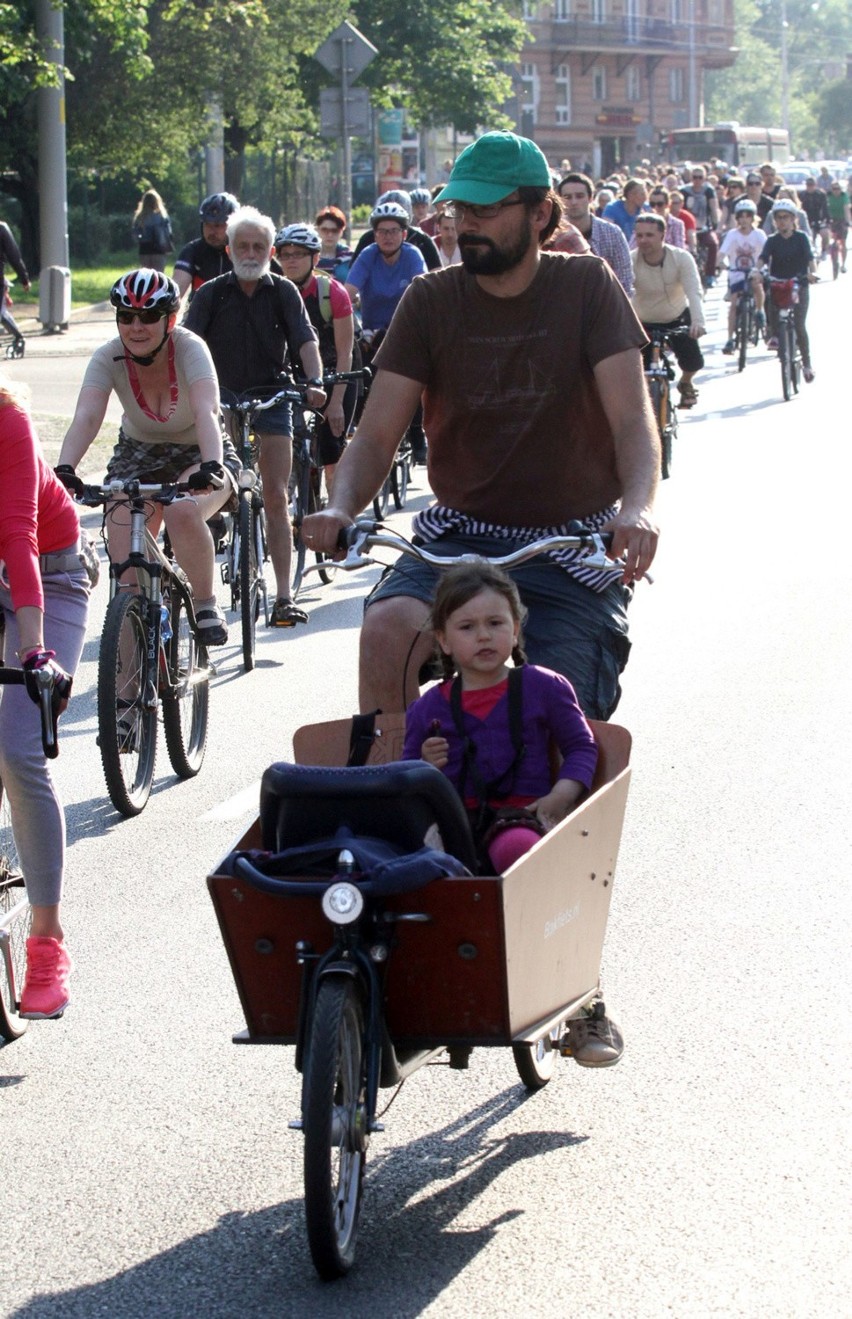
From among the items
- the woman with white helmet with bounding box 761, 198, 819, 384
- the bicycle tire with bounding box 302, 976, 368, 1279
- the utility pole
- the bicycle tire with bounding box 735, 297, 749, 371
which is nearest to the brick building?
the utility pole

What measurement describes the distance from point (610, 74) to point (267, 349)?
96.7 m

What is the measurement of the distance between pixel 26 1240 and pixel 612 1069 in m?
1.49

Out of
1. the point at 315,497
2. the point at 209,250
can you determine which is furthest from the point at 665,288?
the point at 315,497

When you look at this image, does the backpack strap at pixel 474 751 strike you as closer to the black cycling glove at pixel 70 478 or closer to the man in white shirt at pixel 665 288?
the black cycling glove at pixel 70 478

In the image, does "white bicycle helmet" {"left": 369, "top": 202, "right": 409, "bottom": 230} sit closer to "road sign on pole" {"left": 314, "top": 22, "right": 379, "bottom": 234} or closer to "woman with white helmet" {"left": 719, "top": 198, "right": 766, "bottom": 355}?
"road sign on pole" {"left": 314, "top": 22, "right": 379, "bottom": 234}

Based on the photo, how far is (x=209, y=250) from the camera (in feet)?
40.4

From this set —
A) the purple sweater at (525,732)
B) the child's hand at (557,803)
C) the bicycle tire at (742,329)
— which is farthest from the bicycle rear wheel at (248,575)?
the bicycle tire at (742,329)

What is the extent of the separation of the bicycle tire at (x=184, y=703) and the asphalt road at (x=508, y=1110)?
139 millimetres

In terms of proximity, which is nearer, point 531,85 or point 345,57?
point 345,57

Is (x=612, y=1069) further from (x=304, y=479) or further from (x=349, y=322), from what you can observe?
(x=349, y=322)

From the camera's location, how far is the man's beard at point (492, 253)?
4.50 m

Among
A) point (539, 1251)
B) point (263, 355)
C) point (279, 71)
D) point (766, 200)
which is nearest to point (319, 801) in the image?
point (539, 1251)

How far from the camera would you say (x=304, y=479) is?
11.6 metres

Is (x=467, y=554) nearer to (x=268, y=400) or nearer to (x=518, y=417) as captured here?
(x=518, y=417)
